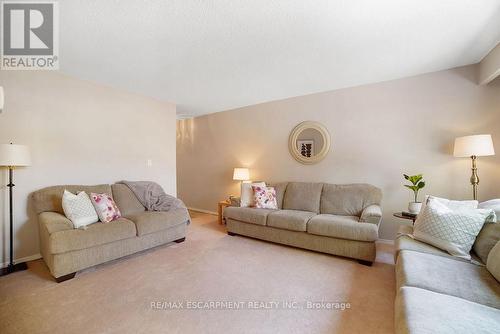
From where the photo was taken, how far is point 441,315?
Answer: 1.09m

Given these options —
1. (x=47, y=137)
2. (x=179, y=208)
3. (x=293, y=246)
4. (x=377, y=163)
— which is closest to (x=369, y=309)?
(x=293, y=246)

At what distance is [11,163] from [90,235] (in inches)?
42.0

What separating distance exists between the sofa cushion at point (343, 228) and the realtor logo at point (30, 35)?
3276 millimetres

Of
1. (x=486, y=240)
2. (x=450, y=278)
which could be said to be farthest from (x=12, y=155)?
(x=486, y=240)

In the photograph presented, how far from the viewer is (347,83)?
3340 mm

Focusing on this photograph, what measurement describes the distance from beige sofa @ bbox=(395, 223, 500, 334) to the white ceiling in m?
1.79

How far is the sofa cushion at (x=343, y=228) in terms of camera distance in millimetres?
2566

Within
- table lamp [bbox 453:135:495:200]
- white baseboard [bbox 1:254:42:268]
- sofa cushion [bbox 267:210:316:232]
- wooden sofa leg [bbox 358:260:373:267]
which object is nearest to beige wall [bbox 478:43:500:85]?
table lamp [bbox 453:135:495:200]

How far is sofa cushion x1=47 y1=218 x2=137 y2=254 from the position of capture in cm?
214

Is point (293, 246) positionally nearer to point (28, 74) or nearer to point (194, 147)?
point (194, 147)

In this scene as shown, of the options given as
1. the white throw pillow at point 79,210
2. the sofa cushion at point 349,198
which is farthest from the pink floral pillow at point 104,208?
the sofa cushion at point 349,198

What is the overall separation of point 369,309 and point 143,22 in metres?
3.00

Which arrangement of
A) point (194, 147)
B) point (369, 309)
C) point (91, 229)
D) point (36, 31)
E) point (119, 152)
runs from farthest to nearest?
1. point (194, 147)
2. point (119, 152)
3. point (91, 229)
4. point (36, 31)
5. point (369, 309)

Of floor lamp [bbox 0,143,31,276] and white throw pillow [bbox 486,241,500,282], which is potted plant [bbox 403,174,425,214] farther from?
floor lamp [bbox 0,143,31,276]
